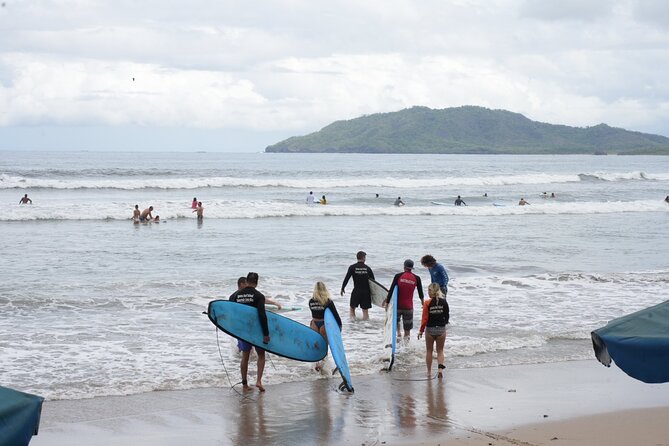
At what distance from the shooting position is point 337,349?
1066 cm

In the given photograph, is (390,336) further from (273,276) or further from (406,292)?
(273,276)

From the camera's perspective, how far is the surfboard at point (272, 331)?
1041 centimetres

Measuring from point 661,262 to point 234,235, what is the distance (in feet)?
49.3

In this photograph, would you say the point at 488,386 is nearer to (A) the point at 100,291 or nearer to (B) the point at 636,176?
(A) the point at 100,291

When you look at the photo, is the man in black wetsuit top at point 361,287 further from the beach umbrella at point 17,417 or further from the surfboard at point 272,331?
the beach umbrella at point 17,417

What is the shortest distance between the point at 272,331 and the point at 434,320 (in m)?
2.28

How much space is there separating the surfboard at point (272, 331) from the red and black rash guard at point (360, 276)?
3.44 meters

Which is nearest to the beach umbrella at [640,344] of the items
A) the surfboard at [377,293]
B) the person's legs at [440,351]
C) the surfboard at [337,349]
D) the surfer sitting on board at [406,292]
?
the surfboard at [337,349]

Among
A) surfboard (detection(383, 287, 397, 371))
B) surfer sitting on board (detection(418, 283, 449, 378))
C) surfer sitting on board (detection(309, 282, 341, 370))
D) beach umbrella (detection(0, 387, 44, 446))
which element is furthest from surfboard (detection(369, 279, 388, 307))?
beach umbrella (detection(0, 387, 44, 446))

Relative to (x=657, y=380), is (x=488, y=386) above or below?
below

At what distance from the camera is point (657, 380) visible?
618 cm

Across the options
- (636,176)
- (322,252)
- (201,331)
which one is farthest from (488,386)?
(636,176)

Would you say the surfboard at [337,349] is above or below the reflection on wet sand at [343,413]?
above

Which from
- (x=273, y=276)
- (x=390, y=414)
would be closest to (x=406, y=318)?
(x=390, y=414)
